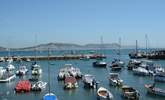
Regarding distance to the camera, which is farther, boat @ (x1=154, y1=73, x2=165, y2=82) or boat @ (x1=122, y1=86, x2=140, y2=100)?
boat @ (x1=154, y1=73, x2=165, y2=82)

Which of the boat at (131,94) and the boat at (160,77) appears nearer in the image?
the boat at (131,94)

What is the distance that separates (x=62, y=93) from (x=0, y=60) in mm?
101524

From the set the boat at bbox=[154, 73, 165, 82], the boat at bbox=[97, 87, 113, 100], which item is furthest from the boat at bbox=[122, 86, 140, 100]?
the boat at bbox=[154, 73, 165, 82]

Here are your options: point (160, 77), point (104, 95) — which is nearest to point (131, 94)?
point (104, 95)

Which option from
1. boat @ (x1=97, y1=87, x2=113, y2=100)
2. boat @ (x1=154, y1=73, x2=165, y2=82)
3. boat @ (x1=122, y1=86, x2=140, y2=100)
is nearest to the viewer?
boat @ (x1=97, y1=87, x2=113, y2=100)

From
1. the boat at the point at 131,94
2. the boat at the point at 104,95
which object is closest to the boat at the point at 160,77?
the boat at the point at 131,94

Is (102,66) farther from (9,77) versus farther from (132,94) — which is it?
(132,94)

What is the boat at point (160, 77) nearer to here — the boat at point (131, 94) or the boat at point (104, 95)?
the boat at point (131, 94)

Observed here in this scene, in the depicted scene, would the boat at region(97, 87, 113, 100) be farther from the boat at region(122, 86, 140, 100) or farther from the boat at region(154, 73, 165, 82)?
the boat at region(154, 73, 165, 82)

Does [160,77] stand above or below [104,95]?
above

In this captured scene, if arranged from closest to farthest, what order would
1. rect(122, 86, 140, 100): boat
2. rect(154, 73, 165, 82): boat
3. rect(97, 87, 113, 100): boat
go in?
rect(97, 87, 113, 100): boat
rect(122, 86, 140, 100): boat
rect(154, 73, 165, 82): boat

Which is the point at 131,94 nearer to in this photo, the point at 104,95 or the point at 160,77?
the point at 104,95

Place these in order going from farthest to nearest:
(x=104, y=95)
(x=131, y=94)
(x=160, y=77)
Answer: (x=160, y=77), (x=104, y=95), (x=131, y=94)

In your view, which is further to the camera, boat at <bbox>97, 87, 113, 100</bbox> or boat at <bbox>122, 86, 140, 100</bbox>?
boat at <bbox>122, 86, 140, 100</bbox>
